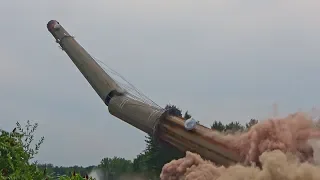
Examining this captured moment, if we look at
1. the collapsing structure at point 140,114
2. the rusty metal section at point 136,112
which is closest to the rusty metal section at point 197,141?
the collapsing structure at point 140,114

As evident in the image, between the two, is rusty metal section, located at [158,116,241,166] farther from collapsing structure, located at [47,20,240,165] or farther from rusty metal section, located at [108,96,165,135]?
rusty metal section, located at [108,96,165,135]

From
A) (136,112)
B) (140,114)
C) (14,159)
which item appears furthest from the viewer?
(136,112)

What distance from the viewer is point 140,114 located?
19281 millimetres

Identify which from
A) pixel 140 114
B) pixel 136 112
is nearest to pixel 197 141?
pixel 140 114

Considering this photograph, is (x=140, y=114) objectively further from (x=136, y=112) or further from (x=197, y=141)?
(x=197, y=141)

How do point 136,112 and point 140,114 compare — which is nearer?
point 140,114

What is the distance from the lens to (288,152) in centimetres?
1342

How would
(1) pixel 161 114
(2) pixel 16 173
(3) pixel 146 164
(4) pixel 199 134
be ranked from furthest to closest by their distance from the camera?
(3) pixel 146 164 < (1) pixel 161 114 < (4) pixel 199 134 < (2) pixel 16 173

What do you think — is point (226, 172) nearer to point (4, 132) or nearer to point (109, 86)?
point (4, 132)

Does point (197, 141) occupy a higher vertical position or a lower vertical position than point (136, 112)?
lower

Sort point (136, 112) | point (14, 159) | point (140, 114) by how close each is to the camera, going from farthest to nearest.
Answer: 1. point (136, 112)
2. point (140, 114)
3. point (14, 159)

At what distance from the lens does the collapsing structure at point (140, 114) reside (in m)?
16.1

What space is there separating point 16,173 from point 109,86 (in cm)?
1030

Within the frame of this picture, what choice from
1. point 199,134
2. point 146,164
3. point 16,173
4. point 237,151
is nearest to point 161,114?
point 199,134
